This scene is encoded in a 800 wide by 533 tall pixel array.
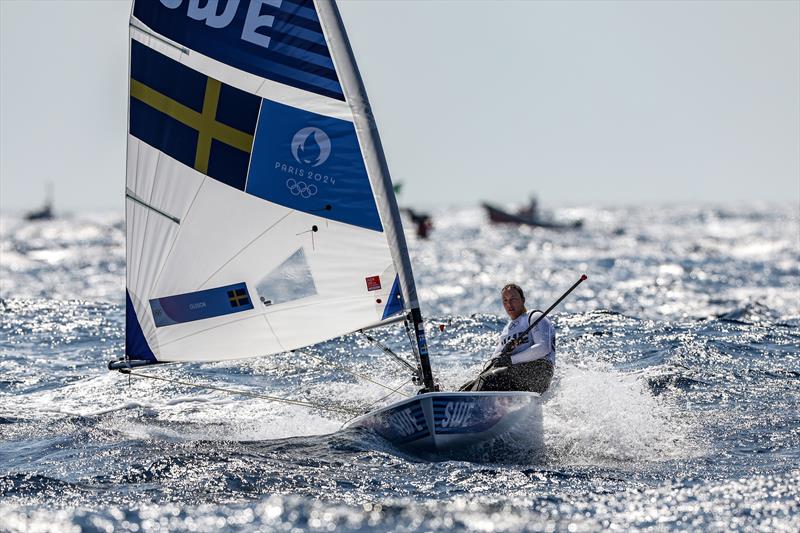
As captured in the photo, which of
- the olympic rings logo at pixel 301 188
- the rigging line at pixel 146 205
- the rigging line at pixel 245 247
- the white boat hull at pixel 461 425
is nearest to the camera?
the white boat hull at pixel 461 425

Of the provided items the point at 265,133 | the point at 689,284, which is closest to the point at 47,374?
the point at 265,133

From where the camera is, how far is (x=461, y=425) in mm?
8297

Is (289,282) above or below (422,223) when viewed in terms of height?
below

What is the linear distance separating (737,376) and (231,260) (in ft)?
22.4

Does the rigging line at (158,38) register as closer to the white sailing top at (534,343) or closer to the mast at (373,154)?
the mast at (373,154)

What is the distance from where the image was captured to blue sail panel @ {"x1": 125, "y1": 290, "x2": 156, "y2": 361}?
9000mm

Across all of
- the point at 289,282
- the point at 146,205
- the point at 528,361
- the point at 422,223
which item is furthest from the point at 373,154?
the point at 422,223

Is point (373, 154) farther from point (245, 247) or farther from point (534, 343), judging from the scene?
point (534, 343)

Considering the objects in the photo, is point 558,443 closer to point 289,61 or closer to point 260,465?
point 260,465

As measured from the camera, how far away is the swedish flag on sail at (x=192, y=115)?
8.67m

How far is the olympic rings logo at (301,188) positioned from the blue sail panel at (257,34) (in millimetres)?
824

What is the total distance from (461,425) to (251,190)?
285 centimetres

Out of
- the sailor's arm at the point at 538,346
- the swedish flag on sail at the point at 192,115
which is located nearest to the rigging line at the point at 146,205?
the swedish flag on sail at the point at 192,115

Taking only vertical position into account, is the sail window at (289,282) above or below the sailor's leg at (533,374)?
above
